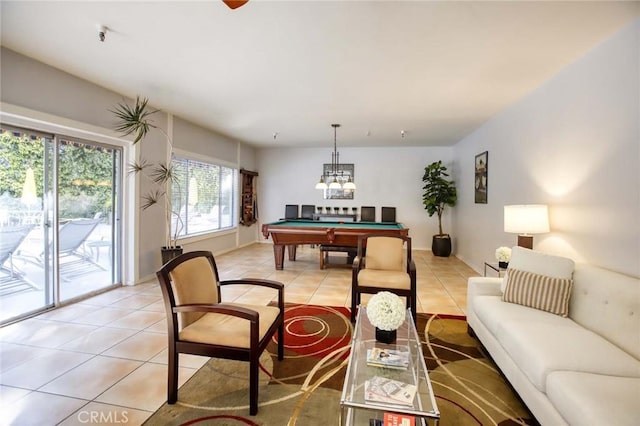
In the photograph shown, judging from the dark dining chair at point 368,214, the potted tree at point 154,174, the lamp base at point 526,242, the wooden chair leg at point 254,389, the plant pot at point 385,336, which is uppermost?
the potted tree at point 154,174

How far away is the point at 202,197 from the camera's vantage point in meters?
6.44

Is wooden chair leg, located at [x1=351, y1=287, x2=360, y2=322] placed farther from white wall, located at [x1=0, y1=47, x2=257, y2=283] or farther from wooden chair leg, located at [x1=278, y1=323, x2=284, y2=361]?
white wall, located at [x1=0, y1=47, x2=257, y2=283]

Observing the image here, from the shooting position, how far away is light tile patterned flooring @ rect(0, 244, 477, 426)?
1877 mm

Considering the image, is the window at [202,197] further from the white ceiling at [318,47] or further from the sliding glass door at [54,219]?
the white ceiling at [318,47]

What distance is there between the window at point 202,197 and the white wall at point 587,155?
505cm

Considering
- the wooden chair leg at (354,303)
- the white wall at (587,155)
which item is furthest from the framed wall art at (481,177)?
the wooden chair leg at (354,303)

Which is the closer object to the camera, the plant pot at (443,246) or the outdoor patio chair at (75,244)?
the outdoor patio chair at (75,244)

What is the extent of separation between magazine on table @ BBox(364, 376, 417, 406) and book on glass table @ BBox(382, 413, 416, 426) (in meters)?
0.06

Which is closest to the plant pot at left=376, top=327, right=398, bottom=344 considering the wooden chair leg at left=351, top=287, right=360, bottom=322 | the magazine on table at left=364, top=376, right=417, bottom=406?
the magazine on table at left=364, top=376, right=417, bottom=406

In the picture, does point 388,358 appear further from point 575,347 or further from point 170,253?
point 170,253

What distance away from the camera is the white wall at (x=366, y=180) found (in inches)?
312

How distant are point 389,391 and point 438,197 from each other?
20.1 feet

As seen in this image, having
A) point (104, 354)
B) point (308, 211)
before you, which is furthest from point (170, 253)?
point (308, 211)

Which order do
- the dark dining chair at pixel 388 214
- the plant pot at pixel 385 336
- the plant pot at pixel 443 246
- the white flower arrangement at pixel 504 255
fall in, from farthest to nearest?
1. the dark dining chair at pixel 388 214
2. the plant pot at pixel 443 246
3. the white flower arrangement at pixel 504 255
4. the plant pot at pixel 385 336
